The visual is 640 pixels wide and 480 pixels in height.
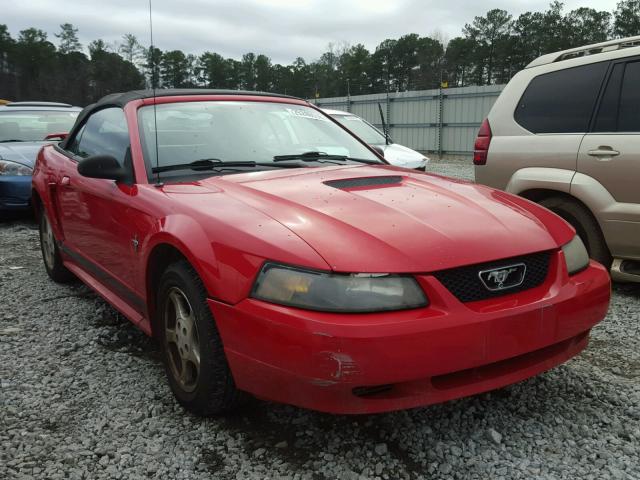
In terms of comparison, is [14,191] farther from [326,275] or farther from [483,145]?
[326,275]

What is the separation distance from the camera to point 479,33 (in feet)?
195

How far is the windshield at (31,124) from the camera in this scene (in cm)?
828

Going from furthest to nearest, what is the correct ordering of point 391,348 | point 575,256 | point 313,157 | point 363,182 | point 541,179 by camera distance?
point 541,179
point 313,157
point 363,182
point 575,256
point 391,348

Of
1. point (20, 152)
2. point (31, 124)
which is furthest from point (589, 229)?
point (31, 124)

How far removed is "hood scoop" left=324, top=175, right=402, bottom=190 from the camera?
269 cm

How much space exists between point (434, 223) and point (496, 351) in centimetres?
54

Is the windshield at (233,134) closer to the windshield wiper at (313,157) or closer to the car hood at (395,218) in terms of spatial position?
the windshield wiper at (313,157)

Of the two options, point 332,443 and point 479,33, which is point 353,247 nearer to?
point 332,443

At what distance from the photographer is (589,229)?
13.4ft

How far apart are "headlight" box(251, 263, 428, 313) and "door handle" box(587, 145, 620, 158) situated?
269 centimetres

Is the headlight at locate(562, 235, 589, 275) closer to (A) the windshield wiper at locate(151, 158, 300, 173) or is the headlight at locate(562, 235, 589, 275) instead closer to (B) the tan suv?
(A) the windshield wiper at locate(151, 158, 300, 173)

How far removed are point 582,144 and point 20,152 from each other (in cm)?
677

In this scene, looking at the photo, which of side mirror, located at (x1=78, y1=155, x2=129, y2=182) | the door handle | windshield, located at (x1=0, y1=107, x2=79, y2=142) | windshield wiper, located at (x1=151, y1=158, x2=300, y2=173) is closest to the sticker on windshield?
windshield wiper, located at (x1=151, y1=158, x2=300, y2=173)

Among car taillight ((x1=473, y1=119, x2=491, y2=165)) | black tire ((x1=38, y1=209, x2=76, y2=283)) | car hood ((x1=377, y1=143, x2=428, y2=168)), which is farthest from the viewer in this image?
car hood ((x1=377, y1=143, x2=428, y2=168))
